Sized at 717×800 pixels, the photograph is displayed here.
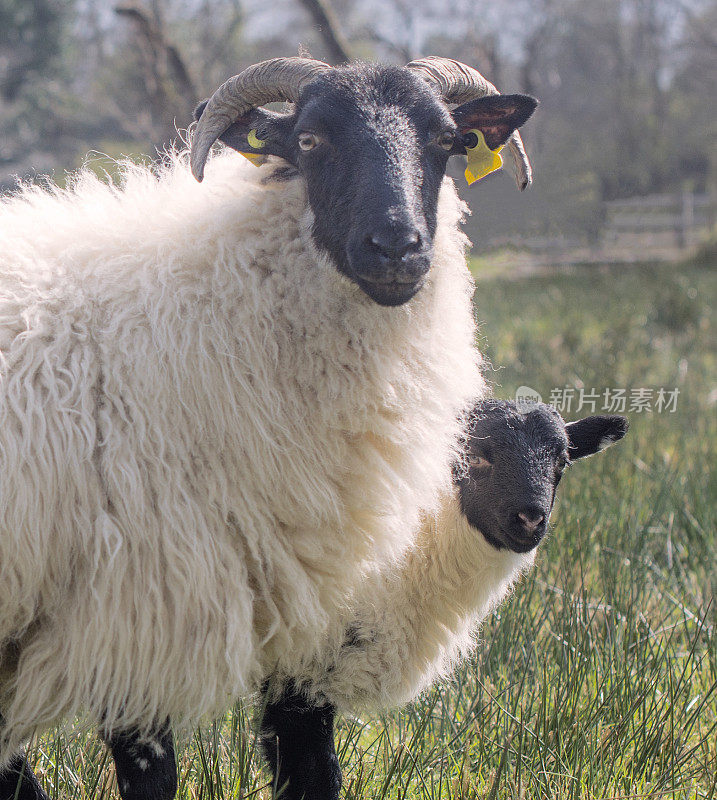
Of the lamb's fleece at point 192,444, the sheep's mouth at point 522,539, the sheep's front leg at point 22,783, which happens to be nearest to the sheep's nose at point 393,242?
the lamb's fleece at point 192,444

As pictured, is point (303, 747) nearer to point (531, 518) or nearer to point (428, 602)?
point (428, 602)

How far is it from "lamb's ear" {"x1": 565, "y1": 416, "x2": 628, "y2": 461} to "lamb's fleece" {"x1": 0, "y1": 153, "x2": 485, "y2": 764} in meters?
0.59

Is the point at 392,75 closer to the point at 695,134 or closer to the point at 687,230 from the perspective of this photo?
the point at 687,230

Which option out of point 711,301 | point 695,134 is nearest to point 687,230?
point 695,134

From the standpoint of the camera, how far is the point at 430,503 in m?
2.19

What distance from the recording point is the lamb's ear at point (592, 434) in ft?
8.50

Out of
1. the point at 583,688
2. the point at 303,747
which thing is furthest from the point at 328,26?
the point at 303,747

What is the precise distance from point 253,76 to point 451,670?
5.83ft

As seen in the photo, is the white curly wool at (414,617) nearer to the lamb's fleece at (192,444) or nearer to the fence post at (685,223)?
the lamb's fleece at (192,444)

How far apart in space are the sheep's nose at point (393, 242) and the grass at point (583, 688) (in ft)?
3.99

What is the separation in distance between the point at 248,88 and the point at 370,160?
1.52ft

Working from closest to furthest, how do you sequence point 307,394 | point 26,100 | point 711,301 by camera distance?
point 307,394 → point 711,301 → point 26,100

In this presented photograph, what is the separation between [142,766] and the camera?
193cm

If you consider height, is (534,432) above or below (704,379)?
above
